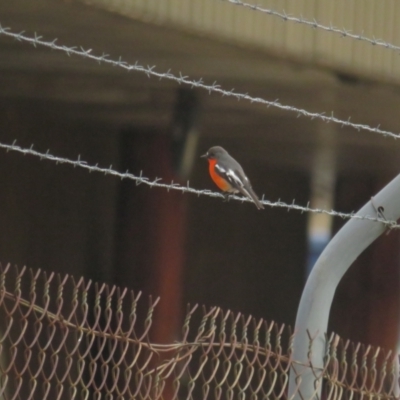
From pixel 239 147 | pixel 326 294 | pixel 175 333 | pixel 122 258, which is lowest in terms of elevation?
pixel 326 294

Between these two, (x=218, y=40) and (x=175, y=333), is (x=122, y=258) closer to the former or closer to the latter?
(x=175, y=333)

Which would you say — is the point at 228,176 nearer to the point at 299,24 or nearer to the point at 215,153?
the point at 215,153

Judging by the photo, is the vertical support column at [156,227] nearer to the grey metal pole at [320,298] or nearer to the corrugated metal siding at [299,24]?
the corrugated metal siding at [299,24]

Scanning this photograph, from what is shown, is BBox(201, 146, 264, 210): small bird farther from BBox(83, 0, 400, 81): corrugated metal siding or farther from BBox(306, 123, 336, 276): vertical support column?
BBox(306, 123, 336, 276): vertical support column

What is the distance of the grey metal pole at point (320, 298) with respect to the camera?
3896mm

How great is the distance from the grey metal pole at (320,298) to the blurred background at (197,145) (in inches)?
124

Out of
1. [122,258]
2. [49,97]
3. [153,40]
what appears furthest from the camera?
[122,258]

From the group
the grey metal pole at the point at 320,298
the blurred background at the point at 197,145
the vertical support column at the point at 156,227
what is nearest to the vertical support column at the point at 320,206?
the blurred background at the point at 197,145

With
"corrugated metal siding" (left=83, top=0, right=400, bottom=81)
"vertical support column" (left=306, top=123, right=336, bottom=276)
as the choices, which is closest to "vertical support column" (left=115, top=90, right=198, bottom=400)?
"vertical support column" (left=306, top=123, right=336, bottom=276)

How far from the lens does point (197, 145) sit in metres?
11.9

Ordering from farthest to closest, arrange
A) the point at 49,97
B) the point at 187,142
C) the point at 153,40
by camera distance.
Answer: the point at 187,142 → the point at 49,97 → the point at 153,40

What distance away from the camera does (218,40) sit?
725 centimetres

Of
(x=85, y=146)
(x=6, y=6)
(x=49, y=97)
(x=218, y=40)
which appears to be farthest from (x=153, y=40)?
(x=85, y=146)

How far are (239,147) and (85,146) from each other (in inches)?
81.2
